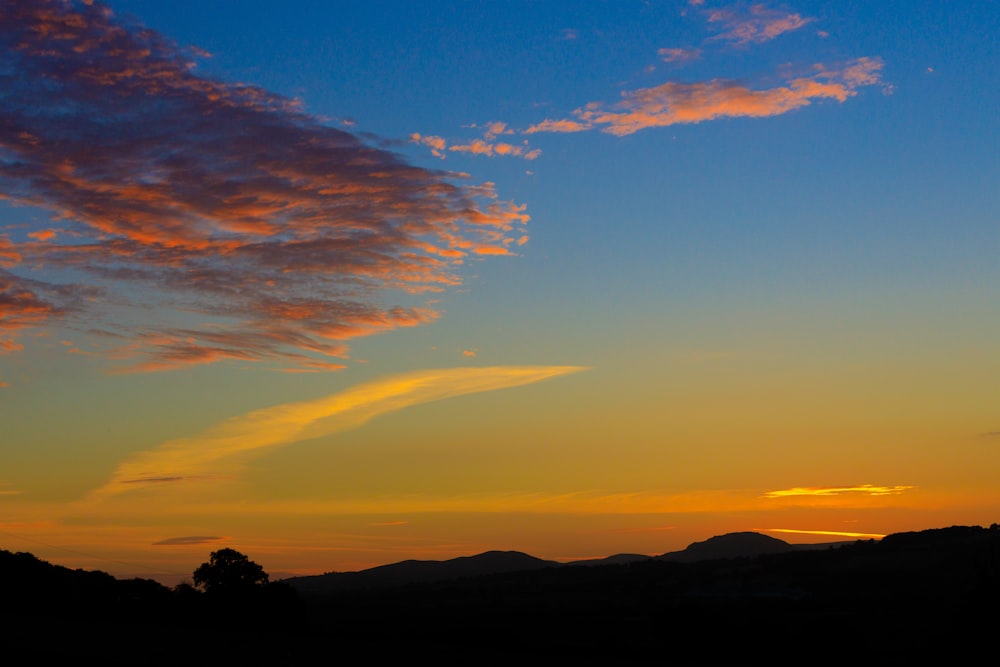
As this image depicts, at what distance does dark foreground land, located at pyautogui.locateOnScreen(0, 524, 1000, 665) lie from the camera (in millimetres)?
34625

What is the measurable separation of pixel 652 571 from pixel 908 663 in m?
93.3

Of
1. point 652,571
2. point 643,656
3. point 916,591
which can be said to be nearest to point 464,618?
point 916,591

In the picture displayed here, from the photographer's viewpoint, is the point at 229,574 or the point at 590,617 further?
the point at 590,617

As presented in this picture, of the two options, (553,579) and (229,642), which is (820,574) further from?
(229,642)

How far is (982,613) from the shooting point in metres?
39.5

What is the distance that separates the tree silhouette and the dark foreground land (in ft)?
2.88

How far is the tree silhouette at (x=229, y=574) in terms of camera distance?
6094cm

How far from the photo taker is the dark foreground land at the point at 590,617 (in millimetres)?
34625

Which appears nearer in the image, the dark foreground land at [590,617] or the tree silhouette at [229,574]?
the dark foreground land at [590,617]

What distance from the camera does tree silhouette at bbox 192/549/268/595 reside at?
60.9 metres

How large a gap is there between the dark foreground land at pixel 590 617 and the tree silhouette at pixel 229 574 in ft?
2.88

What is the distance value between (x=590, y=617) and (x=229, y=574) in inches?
1325

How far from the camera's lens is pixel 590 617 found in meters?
82.9

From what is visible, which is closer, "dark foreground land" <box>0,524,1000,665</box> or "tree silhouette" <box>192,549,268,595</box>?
"dark foreground land" <box>0,524,1000,665</box>
